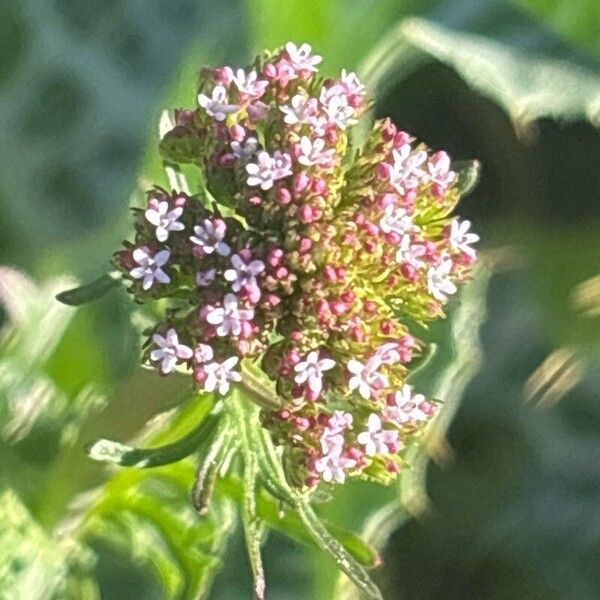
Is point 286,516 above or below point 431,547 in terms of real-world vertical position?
above

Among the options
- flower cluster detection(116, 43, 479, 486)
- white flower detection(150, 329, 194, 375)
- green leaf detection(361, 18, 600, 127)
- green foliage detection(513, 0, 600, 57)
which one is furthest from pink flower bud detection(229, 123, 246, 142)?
green foliage detection(513, 0, 600, 57)

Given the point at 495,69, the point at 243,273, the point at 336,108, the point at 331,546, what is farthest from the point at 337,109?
the point at 495,69

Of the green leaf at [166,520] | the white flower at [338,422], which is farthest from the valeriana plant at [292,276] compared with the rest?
the green leaf at [166,520]

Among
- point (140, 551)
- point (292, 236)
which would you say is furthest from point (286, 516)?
point (292, 236)

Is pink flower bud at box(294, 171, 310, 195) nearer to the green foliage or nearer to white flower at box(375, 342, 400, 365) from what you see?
white flower at box(375, 342, 400, 365)

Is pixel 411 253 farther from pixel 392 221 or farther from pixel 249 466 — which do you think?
pixel 249 466

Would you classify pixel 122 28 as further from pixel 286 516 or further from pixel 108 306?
pixel 286 516
